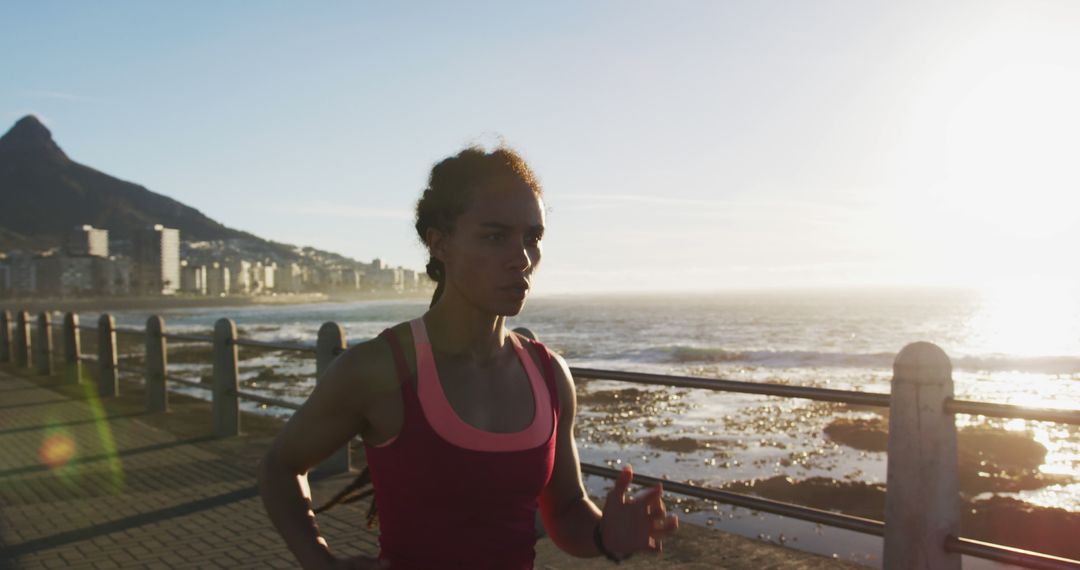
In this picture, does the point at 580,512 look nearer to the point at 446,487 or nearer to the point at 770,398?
the point at 446,487

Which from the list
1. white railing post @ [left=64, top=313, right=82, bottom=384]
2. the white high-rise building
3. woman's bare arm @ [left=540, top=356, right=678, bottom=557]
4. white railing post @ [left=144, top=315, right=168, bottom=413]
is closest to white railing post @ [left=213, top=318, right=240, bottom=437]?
white railing post @ [left=144, top=315, right=168, bottom=413]

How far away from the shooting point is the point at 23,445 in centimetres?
945

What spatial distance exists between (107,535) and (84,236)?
217 m

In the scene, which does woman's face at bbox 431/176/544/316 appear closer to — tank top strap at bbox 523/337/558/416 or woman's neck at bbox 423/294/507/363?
woman's neck at bbox 423/294/507/363

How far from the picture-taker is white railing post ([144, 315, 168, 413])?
1156 centimetres

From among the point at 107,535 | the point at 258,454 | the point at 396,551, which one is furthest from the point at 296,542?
the point at 258,454

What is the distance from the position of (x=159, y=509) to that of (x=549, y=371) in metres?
5.47

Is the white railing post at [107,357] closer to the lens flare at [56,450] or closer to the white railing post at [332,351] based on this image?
the lens flare at [56,450]

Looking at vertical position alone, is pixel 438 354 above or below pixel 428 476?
above

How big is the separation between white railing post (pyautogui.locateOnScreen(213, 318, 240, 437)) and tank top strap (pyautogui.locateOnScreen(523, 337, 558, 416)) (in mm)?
8217

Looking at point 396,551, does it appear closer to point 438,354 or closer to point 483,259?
point 438,354

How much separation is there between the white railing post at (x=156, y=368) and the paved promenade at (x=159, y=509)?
666 mm

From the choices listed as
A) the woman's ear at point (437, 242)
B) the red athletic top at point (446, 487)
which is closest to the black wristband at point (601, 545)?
the red athletic top at point (446, 487)

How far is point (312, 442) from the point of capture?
1860mm
